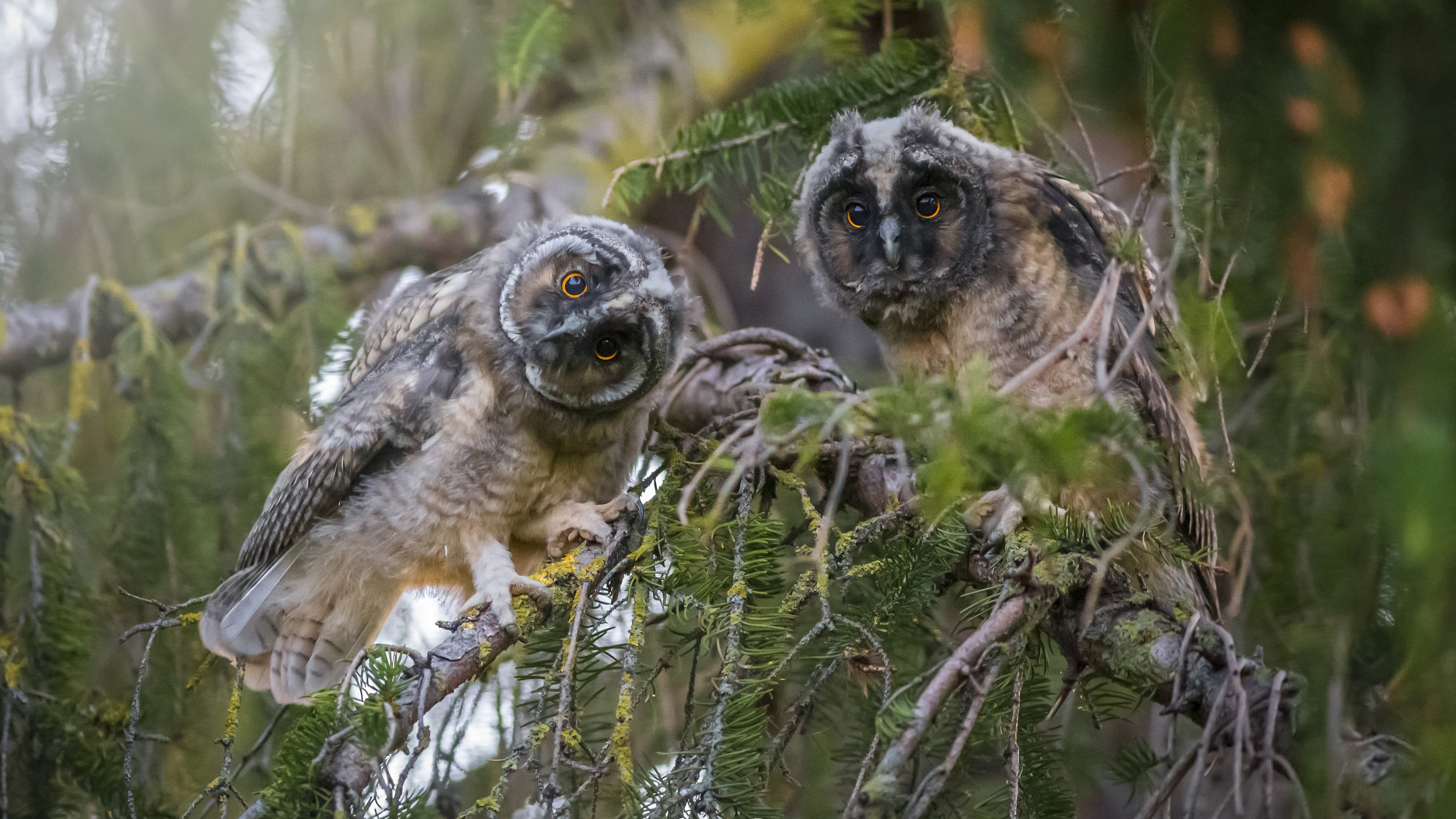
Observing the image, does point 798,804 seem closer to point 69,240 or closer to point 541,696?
point 541,696

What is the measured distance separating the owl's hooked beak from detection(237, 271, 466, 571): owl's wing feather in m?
1.10

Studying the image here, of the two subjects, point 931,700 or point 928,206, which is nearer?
point 931,700

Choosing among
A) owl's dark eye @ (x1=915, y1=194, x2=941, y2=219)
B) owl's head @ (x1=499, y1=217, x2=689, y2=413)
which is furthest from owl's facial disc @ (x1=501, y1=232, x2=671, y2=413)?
owl's dark eye @ (x1=915, y1=194, x2=941, y2=219)

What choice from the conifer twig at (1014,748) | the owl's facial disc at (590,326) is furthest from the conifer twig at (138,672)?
the conifer twig at (1014,748)

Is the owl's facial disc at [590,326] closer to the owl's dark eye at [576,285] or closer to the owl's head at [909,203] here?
the owl's dark eye at [576,285]

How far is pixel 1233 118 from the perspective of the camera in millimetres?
1062

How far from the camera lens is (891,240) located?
2.38 meters

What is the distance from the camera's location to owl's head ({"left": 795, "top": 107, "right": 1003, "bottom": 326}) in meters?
2.39

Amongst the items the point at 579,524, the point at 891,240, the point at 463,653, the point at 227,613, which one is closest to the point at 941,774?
the point at 463,653

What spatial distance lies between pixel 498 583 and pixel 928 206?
4.53 ft

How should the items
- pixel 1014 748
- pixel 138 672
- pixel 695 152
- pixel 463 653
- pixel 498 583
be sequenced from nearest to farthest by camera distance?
pixel 1014 748 < pixel 463 653 < pixel 138 672 < pixel 498 583 < pixel 695 152

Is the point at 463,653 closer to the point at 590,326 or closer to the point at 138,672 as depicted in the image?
the point at 138,672

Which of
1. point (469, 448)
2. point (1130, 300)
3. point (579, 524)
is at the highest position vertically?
point (1130, 300)

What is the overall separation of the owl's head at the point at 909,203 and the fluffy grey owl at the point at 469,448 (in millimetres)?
492
